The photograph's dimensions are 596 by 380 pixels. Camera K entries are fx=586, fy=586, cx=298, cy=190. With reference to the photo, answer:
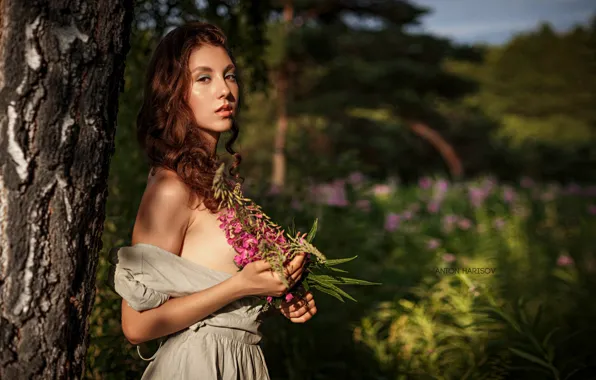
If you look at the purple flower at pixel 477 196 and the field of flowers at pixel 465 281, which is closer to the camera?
the field of flowers at pixel 465 281

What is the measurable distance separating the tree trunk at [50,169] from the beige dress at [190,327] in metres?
0.11

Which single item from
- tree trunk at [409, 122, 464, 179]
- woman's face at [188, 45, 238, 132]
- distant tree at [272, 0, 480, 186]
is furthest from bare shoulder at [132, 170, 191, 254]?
tree trunk at [409, 122, 464, 179]

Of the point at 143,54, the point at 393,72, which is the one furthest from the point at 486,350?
the point at 393,72

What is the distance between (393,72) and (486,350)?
11738 millimetres

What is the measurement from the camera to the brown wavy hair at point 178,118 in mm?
1576

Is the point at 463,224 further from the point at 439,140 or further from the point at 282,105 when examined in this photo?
the point at 439,140

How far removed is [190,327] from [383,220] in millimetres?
5387

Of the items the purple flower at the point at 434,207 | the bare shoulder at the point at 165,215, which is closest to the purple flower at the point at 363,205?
the purple flower at the point at 434,207

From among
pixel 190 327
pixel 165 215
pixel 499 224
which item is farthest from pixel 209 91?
pixel 499 224

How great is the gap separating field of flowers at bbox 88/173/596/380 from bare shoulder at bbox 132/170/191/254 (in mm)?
331

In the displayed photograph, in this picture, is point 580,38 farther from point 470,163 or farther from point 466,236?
point 466,236

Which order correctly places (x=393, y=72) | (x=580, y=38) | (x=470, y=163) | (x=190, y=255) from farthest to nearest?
(x=580, y=38)
(x=470, y=163)
(x=393, y=72)
(x=190, y=255)

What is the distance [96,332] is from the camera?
8.63 ft

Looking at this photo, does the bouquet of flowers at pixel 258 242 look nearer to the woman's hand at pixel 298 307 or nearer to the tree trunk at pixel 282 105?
the woman's hand at pixel 298 307
